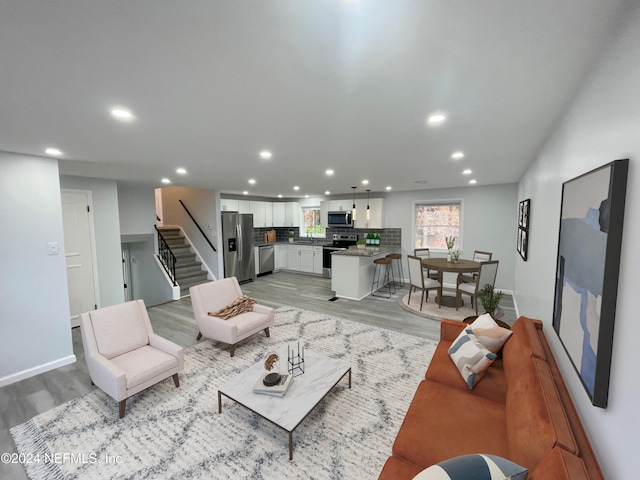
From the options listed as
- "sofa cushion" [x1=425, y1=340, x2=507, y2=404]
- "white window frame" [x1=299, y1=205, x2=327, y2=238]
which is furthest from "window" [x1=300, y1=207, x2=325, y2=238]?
"sofa cushion" [x1=425, y1=340, x2=507, y2=404]

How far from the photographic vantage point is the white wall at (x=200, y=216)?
6688mm

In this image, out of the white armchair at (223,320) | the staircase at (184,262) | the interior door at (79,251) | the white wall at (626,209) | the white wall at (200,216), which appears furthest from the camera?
the white wall at (200,216)

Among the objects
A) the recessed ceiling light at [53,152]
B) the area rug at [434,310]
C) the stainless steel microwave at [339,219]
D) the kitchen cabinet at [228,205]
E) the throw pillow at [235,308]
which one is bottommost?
the area rug at [434,310]

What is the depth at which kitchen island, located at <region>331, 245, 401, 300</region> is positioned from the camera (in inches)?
213

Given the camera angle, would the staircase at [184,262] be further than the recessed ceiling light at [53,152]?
Yes

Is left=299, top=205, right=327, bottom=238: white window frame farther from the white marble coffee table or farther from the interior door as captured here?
the white marble coffee table

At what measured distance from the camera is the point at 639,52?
90 cm

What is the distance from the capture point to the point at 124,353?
2646 mm

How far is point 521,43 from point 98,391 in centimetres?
418

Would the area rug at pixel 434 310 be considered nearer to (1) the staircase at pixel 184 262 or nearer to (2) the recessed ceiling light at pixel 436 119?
(2) the recessed ceiling light at pixel 436 119

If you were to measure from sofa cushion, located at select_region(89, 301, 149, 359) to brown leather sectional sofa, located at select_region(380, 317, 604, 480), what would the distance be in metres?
2.69

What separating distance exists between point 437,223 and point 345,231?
2.48 m

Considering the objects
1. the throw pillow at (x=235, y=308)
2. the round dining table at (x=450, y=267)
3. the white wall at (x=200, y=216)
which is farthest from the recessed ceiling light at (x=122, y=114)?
the white wall at (x=200, y=216)

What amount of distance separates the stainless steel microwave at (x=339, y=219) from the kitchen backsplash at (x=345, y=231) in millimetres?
351
